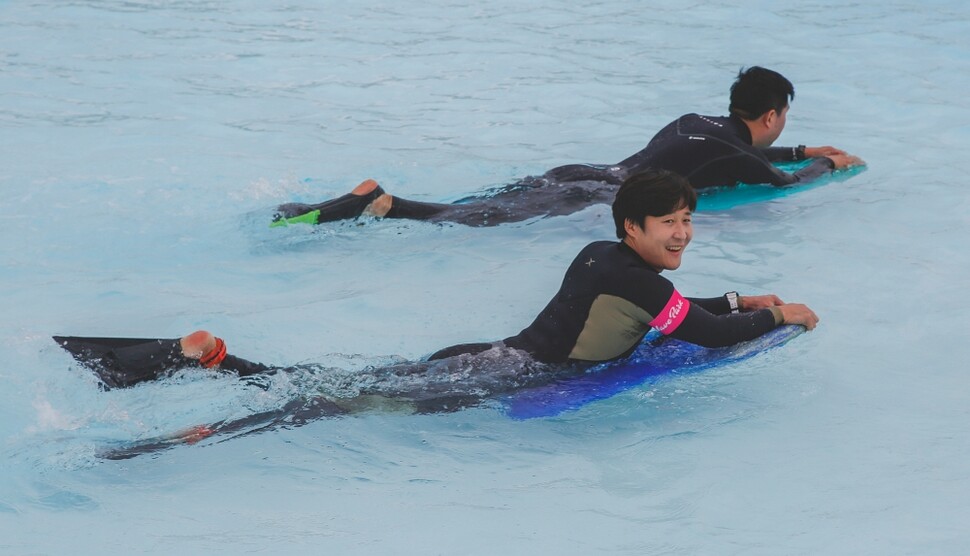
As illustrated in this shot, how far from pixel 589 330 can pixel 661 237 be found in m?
0.45

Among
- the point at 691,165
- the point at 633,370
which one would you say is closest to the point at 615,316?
the point at 633,370

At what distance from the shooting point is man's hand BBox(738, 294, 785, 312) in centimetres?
471

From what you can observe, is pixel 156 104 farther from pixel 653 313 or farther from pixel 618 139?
pixel 653 313

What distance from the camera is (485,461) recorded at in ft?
13.5

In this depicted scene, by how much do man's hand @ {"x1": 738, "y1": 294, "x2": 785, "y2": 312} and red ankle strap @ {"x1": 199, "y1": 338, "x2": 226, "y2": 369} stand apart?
217 cm

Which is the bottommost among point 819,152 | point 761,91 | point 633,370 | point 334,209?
point 633,370

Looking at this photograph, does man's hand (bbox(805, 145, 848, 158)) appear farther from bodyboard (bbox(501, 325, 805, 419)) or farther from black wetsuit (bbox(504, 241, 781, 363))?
black wetsuit (bbox(504, 241, 781, 363))

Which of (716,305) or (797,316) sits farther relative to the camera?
(716,305)

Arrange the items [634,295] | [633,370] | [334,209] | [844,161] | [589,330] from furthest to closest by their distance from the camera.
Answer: [844,161] < [334,209] < [633,370] < [589,330] < [634,295]

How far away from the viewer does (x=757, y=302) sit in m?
4.73

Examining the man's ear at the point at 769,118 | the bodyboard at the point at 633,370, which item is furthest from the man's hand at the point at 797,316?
the man's ear at the point at 769,118

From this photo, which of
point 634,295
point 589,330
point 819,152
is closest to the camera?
point 634,295

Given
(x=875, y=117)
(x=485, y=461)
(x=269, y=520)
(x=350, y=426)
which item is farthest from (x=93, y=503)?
(x=875, y=117)

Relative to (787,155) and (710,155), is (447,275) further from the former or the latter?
(787,155)
